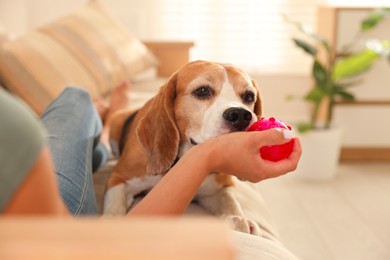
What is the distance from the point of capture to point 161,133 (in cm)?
154

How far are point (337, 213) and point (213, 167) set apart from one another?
2115 mm

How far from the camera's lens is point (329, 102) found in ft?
12.2

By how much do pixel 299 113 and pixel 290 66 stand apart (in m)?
0.35

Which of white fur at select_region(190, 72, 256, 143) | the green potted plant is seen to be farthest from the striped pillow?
white fur at select_region(190, 72, 256, 143)

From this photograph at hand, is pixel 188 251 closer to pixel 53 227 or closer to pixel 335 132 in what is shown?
pixel 53 227

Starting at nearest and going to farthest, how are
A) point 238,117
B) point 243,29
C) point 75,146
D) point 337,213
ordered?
1. point 238,117
2. point 75,146
3. point 337,213
4. point 243,29

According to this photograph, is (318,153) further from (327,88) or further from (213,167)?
(213,167)

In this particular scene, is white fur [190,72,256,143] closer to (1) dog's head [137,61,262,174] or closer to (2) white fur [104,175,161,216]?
(1) dog's head [137,61,262,174]

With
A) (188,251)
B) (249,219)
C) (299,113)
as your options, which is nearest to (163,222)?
(188,251)

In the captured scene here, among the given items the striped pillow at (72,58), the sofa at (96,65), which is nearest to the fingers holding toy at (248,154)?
the sofa at (96,65)

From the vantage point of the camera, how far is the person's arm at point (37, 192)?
1.89 ft

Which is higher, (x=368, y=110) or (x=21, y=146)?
(x=21, y=146)

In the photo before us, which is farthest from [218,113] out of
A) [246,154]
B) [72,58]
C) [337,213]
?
[337,213]

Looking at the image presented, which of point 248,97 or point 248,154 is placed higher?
point 248,154
